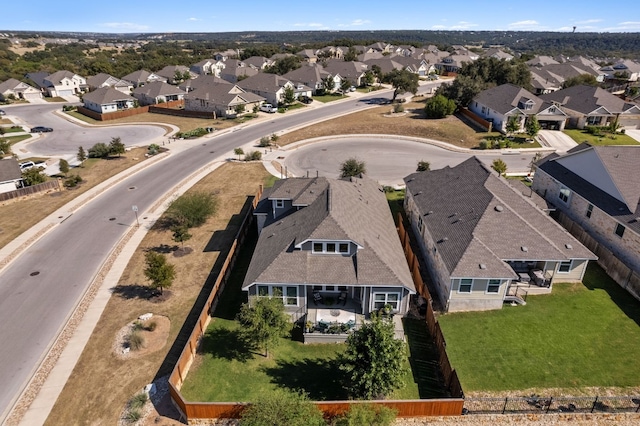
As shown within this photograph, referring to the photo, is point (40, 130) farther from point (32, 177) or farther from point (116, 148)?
point (32, 177)

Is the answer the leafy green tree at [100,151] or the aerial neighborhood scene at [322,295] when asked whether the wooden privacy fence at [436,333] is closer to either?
the aerial neighborhood scene at [322,295]

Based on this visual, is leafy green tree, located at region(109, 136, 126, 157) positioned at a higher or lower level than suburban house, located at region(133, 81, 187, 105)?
lower

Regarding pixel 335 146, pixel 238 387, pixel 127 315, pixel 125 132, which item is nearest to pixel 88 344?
pixel 127 315

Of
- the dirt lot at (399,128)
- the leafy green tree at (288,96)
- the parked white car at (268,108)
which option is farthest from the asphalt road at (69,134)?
the leafy green tree at (288,96)

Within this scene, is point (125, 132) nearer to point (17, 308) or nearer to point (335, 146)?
point (335, 146)

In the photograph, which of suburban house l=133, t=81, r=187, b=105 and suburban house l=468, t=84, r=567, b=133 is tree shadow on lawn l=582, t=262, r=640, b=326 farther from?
suburban house l=133, t=81, r=187, b=105

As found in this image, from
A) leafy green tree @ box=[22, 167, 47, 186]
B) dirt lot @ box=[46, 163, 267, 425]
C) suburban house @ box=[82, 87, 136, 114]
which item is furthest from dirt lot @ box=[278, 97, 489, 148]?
suburban house @ box=[82, 87, 136, 114]

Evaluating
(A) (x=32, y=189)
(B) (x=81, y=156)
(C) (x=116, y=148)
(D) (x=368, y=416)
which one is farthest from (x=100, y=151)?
(D) (x=368, y=416)
